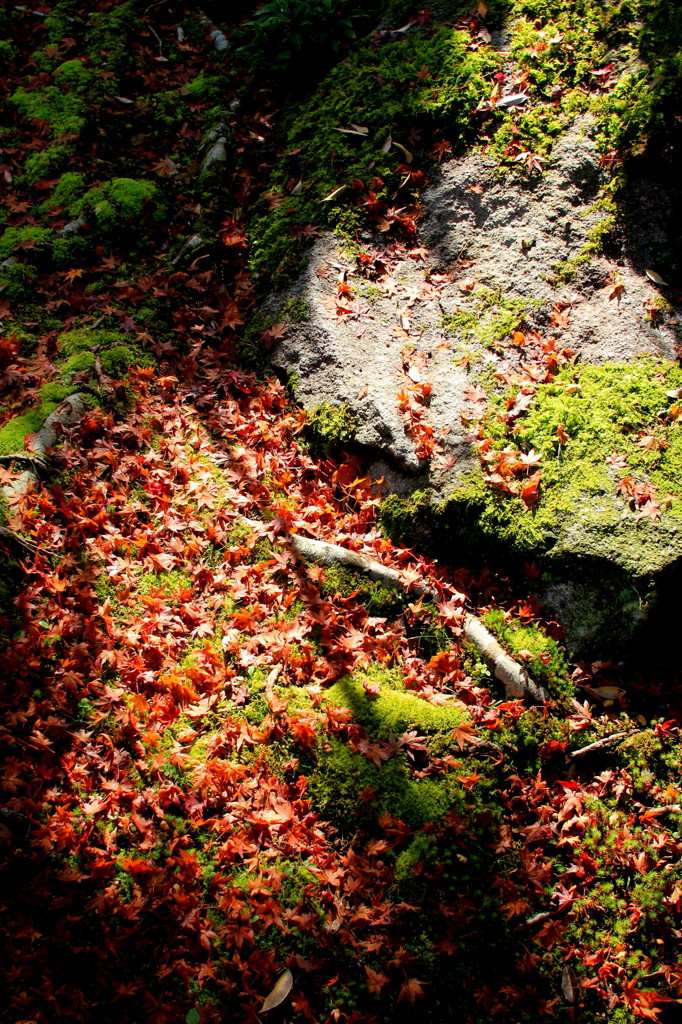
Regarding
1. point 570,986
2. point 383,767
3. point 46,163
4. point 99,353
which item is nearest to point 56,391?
point 99,353

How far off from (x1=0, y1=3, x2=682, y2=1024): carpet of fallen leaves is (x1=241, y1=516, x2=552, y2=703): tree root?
4.6 inches

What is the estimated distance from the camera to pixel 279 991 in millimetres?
3111

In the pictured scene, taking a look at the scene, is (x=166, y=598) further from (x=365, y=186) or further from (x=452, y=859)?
(x=365, y=186)

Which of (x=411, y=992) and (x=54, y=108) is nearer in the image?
(x=411, y=992)

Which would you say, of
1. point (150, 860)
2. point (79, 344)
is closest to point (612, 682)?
point (150, 860)

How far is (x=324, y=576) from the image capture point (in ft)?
14.7

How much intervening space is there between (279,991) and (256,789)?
955 millimetres

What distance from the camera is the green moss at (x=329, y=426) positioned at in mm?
5016

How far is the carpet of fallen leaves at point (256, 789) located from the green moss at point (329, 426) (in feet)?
0.41

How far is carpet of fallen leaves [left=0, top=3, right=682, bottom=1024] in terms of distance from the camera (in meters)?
3.20

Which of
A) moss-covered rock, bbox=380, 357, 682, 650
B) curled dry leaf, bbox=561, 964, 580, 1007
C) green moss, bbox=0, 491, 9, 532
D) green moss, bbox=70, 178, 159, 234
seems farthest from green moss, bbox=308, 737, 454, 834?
green moss, bbox=70, 178, 159, 234

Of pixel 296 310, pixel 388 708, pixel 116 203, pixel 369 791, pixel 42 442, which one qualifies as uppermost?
pixel 116 203

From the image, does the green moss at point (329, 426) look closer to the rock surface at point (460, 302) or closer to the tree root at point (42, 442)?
the rock surface at point (460, 302)

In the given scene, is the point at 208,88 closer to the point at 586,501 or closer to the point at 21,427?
the point at 21,427
